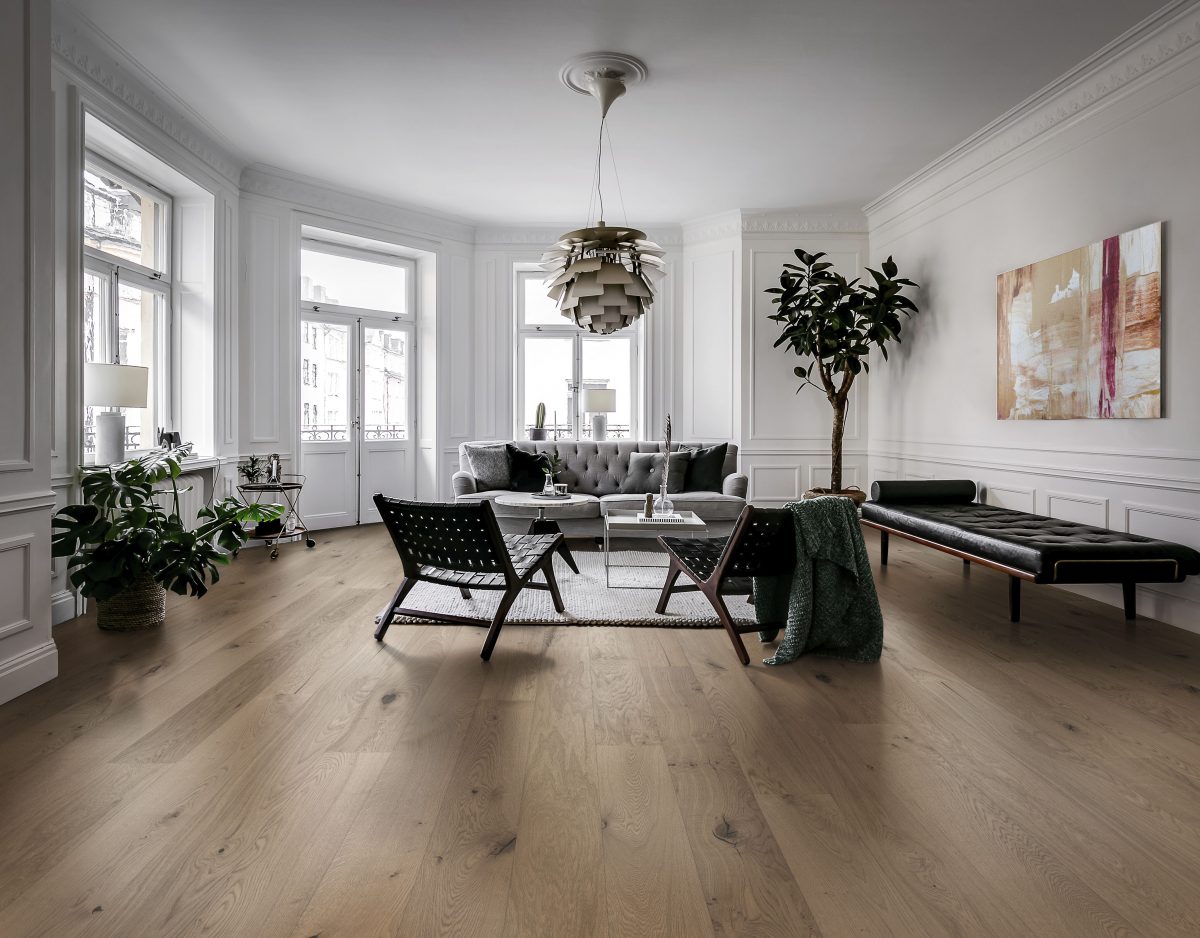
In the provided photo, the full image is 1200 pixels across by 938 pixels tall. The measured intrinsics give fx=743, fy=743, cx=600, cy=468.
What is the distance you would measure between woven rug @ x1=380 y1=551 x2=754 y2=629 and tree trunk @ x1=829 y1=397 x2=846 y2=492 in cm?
253

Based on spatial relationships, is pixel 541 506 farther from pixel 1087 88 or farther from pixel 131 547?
pixel 1087 88

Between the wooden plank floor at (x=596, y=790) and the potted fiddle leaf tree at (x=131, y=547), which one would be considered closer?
the wooden plank floor at (x=596, y=790)

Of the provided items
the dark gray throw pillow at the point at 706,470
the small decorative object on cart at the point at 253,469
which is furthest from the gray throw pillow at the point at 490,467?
the small decorative object on cart at the point at 253,469

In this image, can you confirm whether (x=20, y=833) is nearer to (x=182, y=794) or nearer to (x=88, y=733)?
(x=182, y=794)

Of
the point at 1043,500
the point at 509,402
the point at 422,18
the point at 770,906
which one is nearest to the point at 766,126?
the point at 422,18

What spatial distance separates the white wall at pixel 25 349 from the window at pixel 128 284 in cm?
143

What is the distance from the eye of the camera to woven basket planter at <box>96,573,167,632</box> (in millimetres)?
3389

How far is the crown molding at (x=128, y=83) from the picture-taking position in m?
3.71

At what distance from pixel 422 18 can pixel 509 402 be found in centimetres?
431

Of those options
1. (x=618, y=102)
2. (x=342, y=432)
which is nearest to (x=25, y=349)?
(x=618, y=102)

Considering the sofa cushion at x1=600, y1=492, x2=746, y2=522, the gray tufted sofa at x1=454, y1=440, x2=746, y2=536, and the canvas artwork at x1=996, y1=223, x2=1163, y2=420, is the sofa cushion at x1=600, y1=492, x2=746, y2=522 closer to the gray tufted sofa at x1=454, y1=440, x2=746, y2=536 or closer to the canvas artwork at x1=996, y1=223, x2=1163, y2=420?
the gray tufted sofa at x1=454, y1=440, x2=746, y2=536

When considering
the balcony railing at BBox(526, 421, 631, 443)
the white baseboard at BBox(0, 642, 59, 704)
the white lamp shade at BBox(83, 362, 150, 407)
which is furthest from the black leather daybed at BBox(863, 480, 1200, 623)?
the white lamp shade at BBox(83, 362, 150, 407)

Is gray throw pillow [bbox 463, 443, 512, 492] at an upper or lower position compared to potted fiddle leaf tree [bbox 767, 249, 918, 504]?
lower

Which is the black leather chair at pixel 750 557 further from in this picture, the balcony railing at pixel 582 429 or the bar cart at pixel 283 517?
the balcony railing at pixel 582 429
